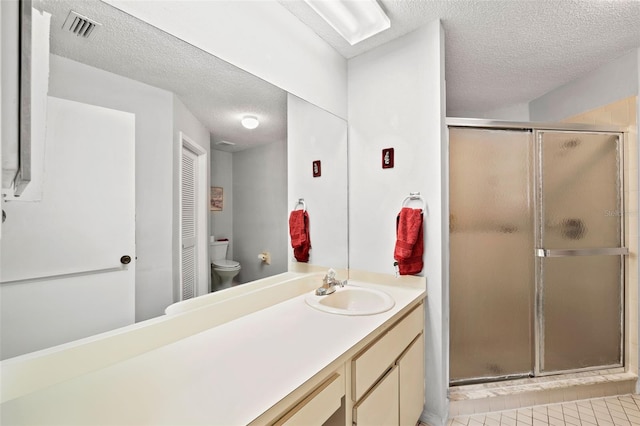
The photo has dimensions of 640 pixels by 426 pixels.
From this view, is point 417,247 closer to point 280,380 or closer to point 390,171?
point 390,171

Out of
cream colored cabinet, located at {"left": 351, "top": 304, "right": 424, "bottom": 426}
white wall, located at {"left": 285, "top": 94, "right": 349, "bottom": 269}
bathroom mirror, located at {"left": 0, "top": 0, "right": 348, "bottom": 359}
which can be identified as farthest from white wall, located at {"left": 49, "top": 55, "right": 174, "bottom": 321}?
cream colored cabinet, located at {"left": 351, "top": 304, "right": 424, "bottom": 426}

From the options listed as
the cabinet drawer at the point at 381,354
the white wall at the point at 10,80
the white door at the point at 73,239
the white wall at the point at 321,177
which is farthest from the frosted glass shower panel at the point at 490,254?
the white wall at the point at 10,80

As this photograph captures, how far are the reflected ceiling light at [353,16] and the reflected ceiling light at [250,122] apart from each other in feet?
2.10

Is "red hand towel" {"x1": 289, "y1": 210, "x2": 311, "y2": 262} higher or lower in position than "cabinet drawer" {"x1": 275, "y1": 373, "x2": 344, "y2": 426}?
higher

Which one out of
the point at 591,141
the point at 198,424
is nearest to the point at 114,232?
the point at 198,424

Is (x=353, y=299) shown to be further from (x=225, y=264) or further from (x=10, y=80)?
(x=10, y=80)

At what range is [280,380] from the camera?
0.75 m

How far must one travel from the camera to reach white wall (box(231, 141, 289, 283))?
50.9 inches

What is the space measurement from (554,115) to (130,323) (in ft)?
11.3

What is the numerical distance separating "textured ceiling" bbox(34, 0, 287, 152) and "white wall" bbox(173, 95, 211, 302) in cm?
4

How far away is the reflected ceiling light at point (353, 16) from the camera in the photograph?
1.40 meters

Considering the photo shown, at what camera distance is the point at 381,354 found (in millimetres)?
1134

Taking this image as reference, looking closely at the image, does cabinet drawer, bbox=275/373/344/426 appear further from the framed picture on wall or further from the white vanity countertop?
the framed picture on wall

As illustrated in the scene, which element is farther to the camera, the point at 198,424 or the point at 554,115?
the point at 554,115
